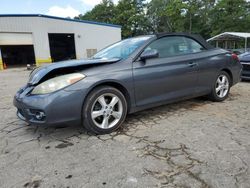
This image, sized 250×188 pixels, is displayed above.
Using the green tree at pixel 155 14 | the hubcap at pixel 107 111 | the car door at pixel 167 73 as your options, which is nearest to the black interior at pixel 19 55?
the green tree at pixel 155 14

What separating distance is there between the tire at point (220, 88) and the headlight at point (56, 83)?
2.76 meters

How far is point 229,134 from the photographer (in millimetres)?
2969

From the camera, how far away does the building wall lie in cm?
1984

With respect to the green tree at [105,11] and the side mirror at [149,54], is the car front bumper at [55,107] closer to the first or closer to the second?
the side mirror at [149,54]

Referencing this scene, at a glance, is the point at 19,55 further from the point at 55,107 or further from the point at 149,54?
the point at 55,107

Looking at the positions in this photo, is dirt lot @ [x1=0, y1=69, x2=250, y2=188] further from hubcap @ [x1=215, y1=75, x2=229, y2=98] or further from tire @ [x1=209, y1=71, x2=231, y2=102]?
Result: hubcap @ [x1=215, y1=75, x2=229, y2=98]

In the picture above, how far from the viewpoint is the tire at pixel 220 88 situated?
446 centimetres

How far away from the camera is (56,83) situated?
284 centimetres

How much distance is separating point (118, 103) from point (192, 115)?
1.37 m

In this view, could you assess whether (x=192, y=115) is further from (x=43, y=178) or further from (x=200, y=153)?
(x=43, y=178)

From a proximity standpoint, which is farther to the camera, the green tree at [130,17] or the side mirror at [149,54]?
the green tree at [130,17]

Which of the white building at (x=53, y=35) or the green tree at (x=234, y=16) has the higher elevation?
the green tree at (x=234, y=16)

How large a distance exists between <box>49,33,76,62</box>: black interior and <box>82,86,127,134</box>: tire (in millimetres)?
21445

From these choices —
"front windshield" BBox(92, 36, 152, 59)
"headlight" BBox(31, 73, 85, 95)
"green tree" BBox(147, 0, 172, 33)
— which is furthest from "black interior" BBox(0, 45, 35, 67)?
"headlight" BBox(31, 73, 85, 95)
